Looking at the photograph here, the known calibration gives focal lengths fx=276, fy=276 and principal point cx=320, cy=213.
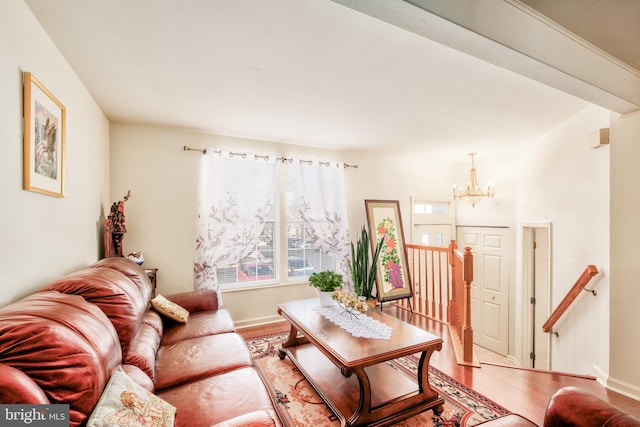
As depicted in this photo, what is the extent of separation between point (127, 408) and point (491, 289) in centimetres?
488

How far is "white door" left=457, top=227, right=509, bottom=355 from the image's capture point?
4242 millimetres

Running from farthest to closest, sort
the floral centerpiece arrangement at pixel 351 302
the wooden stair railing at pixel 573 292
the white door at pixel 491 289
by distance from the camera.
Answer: the white door at pixel 491 289 → the wooden stair railing at pixel 573 292 → the floral centerpiece arrangement at pixel 351 302

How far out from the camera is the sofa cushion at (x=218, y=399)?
1.31 metres

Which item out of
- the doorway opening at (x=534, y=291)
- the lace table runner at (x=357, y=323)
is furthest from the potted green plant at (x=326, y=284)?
the doorway opening at (x=534, y=291)

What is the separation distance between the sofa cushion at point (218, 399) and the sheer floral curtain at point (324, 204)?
241cm

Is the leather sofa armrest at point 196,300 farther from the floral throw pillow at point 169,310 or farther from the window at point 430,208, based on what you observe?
the window at point 430,208

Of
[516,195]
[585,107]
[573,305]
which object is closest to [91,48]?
[585,107]

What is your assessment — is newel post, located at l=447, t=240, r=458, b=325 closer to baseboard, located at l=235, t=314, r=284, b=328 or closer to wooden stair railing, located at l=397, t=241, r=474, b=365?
wooden stair railing, located at l=397, t=241, r=474, b=365

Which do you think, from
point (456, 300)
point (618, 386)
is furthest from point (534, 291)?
point (618, 386)

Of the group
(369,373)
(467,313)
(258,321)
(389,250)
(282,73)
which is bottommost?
(258,321)

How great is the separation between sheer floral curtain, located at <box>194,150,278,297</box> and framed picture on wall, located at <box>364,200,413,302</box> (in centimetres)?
161

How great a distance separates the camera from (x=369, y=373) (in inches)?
86.7

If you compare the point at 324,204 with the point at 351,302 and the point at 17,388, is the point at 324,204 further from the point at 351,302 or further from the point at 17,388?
the point at 17,388

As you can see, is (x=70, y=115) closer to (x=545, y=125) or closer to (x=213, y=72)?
(x=213, y=72)
